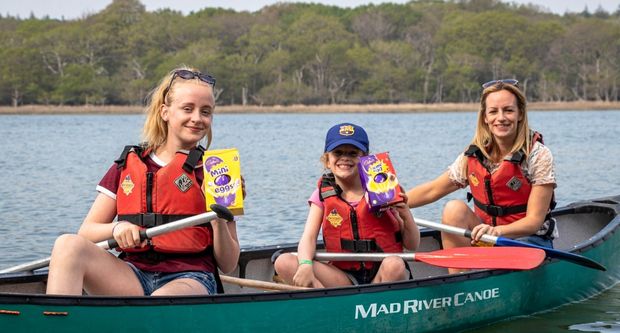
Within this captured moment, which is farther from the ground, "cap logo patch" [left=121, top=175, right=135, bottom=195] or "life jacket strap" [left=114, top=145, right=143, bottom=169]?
"life jacket strap" [left=114, top=145, right=143, bottom=169]

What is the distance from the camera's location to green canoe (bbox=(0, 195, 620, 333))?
15.0ft

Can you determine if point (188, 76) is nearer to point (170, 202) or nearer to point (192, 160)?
point (192, 160)

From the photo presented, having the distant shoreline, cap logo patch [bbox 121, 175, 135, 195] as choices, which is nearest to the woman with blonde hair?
cap logo patch [bbox 121, 175, 135, 195]

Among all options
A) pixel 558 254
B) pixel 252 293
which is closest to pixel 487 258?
pixel 558 254

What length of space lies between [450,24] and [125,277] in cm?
9618

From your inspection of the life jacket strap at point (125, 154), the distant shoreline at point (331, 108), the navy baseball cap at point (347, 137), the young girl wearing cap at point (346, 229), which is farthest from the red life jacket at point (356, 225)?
the distant shoreline at point (331, 108)

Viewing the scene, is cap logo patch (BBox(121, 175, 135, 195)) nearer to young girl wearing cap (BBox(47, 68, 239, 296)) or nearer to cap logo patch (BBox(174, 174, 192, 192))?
young girl wearing cap (BBox(47, 68, 239, 296))

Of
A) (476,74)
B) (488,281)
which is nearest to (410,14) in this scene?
(476,74)

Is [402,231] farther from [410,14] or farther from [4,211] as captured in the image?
[410,14]

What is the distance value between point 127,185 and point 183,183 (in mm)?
255

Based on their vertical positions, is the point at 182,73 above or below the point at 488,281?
above

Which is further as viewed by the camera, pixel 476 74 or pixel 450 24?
pixel 450 24

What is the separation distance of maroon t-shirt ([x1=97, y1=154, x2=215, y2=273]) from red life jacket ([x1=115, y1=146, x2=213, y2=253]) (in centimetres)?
4

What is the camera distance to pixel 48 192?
16531mm
